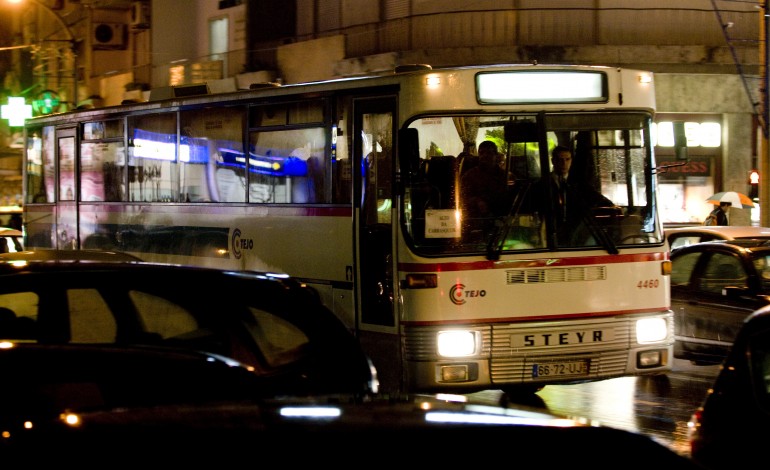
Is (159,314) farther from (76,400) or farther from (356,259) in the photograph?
(356,259)

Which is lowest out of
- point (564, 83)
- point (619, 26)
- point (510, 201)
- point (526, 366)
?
point (526, 366)

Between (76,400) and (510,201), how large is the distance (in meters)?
5.00

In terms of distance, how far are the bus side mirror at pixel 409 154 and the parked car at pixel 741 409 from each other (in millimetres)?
4349

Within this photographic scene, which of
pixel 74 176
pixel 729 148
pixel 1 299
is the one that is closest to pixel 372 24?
pixel 729 148

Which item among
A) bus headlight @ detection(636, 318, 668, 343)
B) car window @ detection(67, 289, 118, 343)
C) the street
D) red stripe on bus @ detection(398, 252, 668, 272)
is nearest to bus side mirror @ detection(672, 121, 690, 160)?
red stripe on bus @ detection(398, 252, 668, 272)

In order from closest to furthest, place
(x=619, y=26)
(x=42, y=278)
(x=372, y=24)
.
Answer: (x=42, y=278) → (x=619, y=26) → (x=372, y=24)

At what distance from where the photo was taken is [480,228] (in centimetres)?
898

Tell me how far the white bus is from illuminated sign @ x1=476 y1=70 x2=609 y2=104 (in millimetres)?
15

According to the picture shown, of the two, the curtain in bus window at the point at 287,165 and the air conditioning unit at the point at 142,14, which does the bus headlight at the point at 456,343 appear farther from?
the air conditioning unit at the point at 142,14

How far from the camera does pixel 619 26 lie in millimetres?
23656

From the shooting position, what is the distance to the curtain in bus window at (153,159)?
12789 millimetres

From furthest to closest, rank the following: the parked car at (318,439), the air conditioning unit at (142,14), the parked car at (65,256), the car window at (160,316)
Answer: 1. the air conditioning unit at (142,14)
2. the parked car at (65,256)
3. the car window at (160,316)
4. the parked car at (318,439)

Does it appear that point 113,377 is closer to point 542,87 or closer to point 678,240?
point 542,87

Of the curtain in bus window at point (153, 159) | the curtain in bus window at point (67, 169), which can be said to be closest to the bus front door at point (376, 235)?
the curtain in bus window at point (153, 159)
